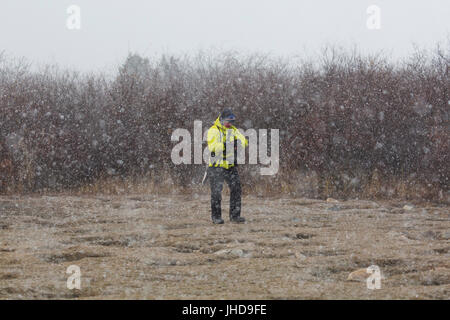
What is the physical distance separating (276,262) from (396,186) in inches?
363

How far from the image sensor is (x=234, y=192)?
1177 centimetres

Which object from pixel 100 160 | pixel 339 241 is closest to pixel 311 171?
pixel 100 160

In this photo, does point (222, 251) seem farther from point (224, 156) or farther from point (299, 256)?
point (224, 156)

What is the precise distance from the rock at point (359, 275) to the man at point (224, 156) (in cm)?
402

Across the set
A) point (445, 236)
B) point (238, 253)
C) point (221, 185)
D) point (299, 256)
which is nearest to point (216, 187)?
point (221, 185)

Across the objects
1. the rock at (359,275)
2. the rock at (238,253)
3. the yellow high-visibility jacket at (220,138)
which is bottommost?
the rock at (359,275)

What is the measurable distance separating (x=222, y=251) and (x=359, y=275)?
7.36 ft

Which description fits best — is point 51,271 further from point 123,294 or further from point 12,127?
point 12,127

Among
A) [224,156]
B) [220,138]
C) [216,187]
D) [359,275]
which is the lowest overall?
[359,275]

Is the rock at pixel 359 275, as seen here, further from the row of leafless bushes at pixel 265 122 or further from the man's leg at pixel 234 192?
the row of leafless bushes at pixel 265 122

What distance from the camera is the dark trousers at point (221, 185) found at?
11.5 metres

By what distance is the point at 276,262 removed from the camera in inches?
334

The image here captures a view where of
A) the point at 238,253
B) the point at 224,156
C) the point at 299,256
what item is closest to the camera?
the point at 299,256

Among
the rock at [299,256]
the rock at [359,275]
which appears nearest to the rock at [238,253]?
the rock at [299,256]
